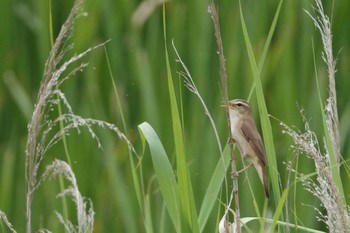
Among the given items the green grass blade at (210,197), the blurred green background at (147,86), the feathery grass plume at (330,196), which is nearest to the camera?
the feathery grass plume at (330,196)

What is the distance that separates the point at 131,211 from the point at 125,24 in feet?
2.81

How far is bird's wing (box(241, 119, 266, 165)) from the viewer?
3.23 meters

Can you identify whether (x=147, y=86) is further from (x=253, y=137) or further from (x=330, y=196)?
(x=330, y=196)

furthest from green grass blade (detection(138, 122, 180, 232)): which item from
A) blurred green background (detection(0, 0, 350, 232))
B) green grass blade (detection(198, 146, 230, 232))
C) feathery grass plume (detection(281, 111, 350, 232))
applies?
blurred green background (detection(0, 0, 350, 232))

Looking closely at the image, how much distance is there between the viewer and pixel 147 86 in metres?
4.35

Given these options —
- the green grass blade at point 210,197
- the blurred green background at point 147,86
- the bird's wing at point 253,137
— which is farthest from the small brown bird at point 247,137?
the blurred green background at point 147,86

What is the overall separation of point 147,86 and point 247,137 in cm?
108

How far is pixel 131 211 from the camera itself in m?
4.29

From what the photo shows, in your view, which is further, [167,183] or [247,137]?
[247,137]

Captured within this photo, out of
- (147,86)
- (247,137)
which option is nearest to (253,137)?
(247,137)

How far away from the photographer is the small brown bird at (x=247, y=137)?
10.6 ft

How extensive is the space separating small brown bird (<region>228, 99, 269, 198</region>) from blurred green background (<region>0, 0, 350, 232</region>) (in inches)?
34.8

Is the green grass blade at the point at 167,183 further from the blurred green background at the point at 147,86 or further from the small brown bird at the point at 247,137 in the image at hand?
the blurred green background at the point at 147,86

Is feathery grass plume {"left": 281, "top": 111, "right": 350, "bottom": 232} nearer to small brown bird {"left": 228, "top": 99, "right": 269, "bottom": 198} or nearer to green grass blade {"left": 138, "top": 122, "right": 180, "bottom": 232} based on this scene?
green grass blade {"left": 138, "top": 122, "right": 180, "bottom": 232}
